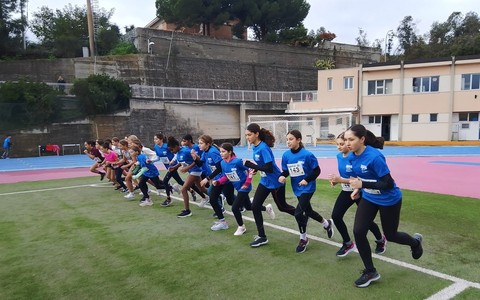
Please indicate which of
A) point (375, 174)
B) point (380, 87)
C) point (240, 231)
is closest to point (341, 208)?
point (375, 174)

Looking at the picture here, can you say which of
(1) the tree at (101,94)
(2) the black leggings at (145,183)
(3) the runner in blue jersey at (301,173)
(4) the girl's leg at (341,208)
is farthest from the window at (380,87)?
(4) the girl's leg at (341,208)

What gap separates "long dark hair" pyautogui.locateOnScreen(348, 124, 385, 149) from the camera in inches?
165

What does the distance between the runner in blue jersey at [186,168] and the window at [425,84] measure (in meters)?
29.4

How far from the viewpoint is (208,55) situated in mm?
43531

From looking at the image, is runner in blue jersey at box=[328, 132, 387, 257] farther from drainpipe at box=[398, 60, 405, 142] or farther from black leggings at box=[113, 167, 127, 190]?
drainpipe at box=[398, 60, 405, 142]

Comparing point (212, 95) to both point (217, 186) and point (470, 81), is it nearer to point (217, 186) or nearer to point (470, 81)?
point (470, 81)

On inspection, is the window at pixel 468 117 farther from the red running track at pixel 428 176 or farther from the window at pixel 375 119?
the red running track at pixel 428 176

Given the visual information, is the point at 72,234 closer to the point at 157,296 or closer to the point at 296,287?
the point at 157,296

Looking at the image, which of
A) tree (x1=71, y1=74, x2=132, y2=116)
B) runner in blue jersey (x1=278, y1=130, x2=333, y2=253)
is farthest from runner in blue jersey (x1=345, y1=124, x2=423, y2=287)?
tree (x1=71, y1=74, x2=132, y2=116)

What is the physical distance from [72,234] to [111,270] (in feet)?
7.75

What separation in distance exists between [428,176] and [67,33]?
40447 mm

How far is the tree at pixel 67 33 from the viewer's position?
36500 millimetres

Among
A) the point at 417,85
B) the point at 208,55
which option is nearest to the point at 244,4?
the point at 208,55

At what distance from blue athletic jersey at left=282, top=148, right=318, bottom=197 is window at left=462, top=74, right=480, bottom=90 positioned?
3124 cm
